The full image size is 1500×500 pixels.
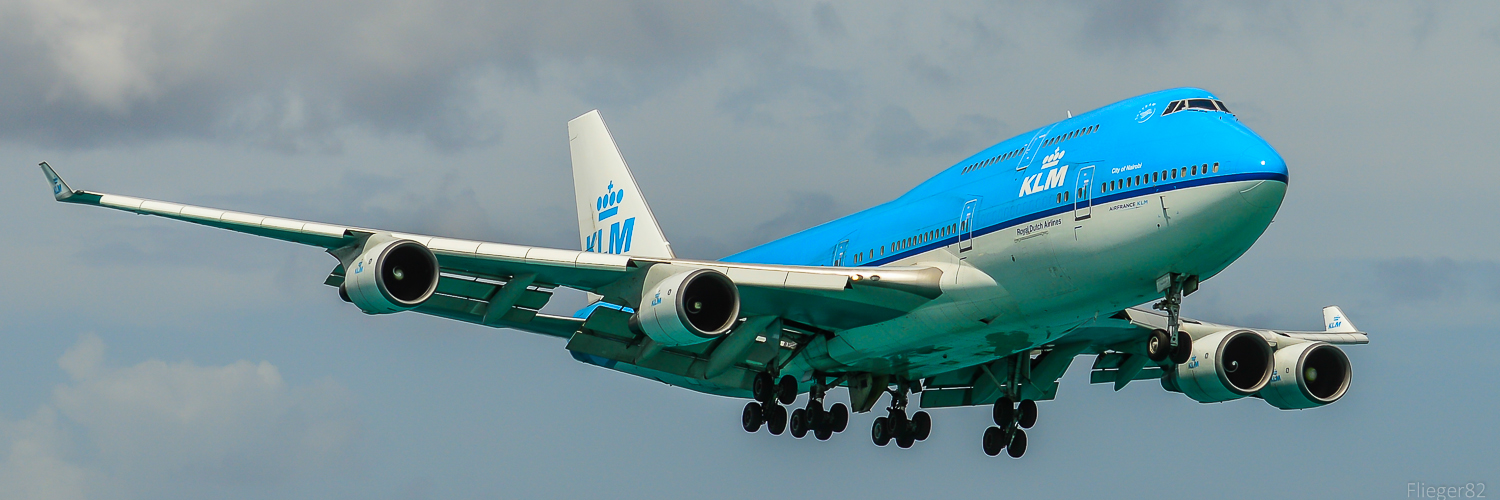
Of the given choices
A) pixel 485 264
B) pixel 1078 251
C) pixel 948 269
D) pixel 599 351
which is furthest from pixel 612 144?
pixel 1078 251

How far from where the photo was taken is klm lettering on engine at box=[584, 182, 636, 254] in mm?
44531

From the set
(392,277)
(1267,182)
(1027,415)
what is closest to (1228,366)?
(1027,415)

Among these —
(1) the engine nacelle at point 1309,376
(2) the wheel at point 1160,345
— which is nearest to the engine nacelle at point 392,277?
(2) the wheel at point 1160,345

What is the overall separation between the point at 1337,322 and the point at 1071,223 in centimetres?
1700

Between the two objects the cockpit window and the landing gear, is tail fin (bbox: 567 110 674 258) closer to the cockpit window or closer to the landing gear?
the landing gear

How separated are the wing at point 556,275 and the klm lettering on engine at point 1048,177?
2.81 metres

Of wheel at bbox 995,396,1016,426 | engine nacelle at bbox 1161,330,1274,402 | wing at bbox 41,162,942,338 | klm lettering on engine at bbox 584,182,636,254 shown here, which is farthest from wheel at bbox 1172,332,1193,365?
klm lettering on engine at bbox 584,182,636,254

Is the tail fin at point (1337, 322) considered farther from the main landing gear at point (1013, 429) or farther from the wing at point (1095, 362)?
the main landing gear at point (1013, 429)

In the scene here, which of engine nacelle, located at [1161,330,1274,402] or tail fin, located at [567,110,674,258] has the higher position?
tail fin, located at [567,110,674,258]

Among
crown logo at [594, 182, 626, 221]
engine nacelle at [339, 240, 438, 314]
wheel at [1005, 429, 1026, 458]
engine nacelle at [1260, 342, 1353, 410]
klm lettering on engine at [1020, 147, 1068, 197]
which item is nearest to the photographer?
klm lettering on engine at [1020, 147, 1068, 197]

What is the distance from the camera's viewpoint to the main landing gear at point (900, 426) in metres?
39.3

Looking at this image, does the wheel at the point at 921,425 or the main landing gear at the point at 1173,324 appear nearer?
the main landing gear at the point at 1173,324

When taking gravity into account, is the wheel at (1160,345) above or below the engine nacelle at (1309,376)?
below

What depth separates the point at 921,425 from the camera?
1560 inches
